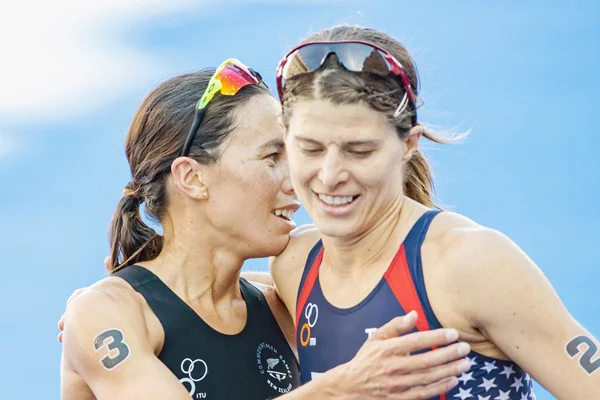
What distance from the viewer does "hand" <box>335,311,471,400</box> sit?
9.23ft

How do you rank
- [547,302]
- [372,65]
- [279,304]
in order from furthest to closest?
[279,304]
[372,65]
[547,302]

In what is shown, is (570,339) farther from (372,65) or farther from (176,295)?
(176,295)

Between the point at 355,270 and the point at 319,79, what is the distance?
0.76 meters

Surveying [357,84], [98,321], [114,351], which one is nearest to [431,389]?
[357,84]

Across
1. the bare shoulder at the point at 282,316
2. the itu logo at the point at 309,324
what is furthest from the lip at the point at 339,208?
the bare shoulder at the point at 282,316

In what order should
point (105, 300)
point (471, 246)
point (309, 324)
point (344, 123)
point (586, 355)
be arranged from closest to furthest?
point (586, 355) → point (471, 246) → point (344, 123) → point (309, 324) → point (105, 300)

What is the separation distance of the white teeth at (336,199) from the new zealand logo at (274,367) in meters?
1.06

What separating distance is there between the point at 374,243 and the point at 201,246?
1025mm

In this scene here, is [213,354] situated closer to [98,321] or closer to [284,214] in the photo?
[98,321]

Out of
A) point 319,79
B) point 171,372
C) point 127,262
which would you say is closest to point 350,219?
point 319,79

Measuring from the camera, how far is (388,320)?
3.10 meters

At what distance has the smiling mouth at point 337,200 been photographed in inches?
123

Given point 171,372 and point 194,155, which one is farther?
point 194,155

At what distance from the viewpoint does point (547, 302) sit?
279 centimetres
